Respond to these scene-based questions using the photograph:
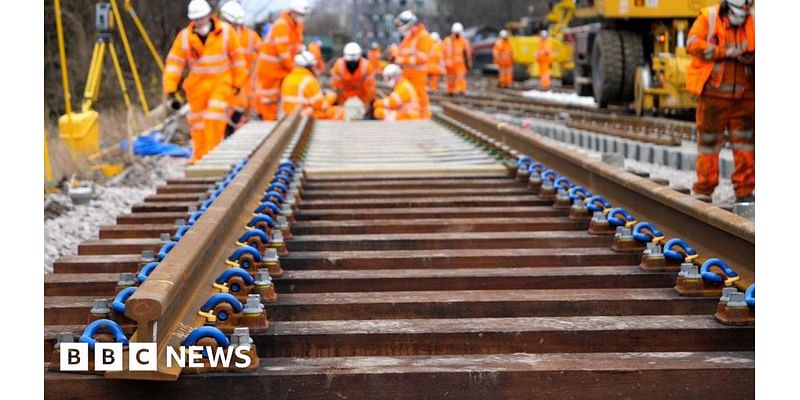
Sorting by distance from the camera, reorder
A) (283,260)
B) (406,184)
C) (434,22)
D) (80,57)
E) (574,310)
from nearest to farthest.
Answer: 1. (574,310)
2. (283,260)
3. (406,184)
4. (80,57)
5. (434,22)

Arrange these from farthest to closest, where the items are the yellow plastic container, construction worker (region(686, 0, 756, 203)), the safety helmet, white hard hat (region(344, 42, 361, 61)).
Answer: the safety helmet < white hard hat (region(344, 42, 361, 61)) < the yellow plastic container < construction worker (region(686, 0, 756, 203))

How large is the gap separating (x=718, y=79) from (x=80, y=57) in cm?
861

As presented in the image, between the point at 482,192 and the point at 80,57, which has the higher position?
the point at 80,57

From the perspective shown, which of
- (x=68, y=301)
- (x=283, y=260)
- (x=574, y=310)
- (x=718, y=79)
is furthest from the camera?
(x=718, y=79)

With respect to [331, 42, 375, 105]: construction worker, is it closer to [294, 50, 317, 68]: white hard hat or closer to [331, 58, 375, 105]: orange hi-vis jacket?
[331, 58, 375, 105]: orange hi-vis jacket

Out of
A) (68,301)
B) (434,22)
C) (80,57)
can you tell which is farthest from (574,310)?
(434,22)

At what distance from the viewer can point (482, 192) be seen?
6109 mm

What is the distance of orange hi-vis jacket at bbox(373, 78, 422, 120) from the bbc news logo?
441 inches

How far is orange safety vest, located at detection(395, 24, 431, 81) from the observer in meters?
17.0

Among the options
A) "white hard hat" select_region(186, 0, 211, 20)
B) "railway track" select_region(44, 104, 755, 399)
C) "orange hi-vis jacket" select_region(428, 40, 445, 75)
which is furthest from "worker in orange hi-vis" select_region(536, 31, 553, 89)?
"railway track" select_region(44, 104, 755, 399)

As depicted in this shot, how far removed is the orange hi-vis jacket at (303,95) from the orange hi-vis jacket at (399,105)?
26.2 inches

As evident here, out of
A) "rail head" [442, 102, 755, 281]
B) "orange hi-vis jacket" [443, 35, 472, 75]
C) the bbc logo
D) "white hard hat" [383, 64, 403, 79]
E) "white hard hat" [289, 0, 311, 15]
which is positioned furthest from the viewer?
"orange hi-vis jacket" [443, 35, 472, 75]
